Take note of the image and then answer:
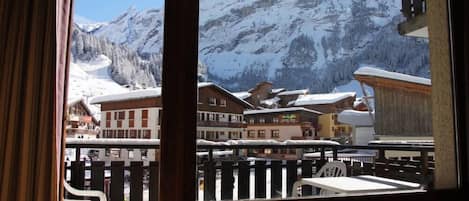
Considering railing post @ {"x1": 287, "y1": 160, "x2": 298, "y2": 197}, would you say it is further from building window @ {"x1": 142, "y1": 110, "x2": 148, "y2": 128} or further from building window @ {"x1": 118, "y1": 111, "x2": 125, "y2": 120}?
building window @ {"x1": 118, "y1": 111, "x2": 125, "y2": 120}

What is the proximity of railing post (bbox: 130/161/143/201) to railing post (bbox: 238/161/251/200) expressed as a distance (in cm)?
69

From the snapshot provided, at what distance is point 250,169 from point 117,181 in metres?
0.96

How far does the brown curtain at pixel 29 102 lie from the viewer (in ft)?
4.68

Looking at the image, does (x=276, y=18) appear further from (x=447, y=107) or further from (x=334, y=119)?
(x=447, y=107)

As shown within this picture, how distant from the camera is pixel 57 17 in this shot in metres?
1.52

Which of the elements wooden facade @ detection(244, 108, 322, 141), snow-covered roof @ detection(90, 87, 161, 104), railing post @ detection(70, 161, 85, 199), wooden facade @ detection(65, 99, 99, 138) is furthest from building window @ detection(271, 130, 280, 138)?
railing post @ detection(70, 161, 85, 199)

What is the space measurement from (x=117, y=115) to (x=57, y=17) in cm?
83

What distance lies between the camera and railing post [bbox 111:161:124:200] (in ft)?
8.86

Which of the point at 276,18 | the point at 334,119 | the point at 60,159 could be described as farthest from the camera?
the point at 334,119

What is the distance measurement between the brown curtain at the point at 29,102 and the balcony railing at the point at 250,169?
0.86 m

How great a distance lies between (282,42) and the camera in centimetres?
247

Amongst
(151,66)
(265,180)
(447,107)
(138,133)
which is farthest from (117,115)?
(447,107)

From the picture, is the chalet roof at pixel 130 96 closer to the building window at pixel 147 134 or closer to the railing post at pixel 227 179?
the building window at pixel 147 134

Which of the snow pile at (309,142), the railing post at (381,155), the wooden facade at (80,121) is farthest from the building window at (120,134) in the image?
the railing post at (381,155)
